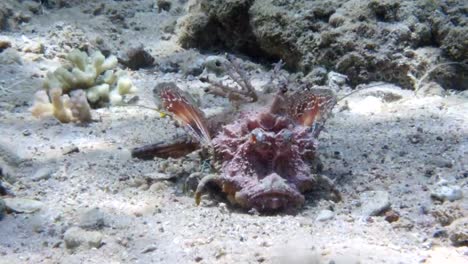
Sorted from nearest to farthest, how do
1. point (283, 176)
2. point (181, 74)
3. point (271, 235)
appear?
point (271, 235) < point (283, 176) < point (181, 74)

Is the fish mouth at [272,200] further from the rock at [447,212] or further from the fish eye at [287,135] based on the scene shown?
the rock at [447,212]

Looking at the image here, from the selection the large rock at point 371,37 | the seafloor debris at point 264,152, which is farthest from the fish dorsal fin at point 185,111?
the large rock at point 371,37

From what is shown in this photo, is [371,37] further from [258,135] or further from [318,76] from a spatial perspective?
[258,135]

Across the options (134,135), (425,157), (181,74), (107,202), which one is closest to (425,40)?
(425,157)

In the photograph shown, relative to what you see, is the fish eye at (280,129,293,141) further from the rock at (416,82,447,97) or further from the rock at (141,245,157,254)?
the rock at (416,82,447,97)

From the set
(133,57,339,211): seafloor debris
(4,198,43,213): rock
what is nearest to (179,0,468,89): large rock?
(133,57,339,211): seafloor debris

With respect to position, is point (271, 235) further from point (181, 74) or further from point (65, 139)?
point (181, 74)

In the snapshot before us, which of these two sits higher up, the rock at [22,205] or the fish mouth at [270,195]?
the fish mouth at [270,195]
